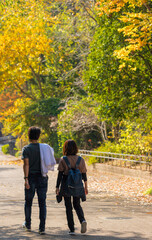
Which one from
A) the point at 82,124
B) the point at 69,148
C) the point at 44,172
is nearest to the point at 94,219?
the point at 44,172

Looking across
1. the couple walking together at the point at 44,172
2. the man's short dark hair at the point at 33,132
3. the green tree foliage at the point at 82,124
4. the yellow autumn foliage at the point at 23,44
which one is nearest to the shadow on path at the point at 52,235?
the couple walking together at the point at 44,172

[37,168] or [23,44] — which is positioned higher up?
[23,44]

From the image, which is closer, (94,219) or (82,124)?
(94,219)

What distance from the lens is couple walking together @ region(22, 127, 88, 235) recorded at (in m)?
6.86

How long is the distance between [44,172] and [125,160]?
37.2 ft

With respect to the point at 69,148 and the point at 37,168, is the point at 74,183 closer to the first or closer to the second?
the point at 69,148

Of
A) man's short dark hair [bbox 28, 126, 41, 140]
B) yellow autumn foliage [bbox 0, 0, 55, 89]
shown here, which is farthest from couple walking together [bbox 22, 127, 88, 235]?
yellow autumn foliage [bbox 0, 0, 55, 89]

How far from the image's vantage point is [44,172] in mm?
7020

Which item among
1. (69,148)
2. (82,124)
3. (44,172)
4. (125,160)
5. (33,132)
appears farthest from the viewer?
(82,124)

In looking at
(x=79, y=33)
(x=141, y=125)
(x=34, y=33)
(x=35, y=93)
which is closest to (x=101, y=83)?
(x=141, y=125)

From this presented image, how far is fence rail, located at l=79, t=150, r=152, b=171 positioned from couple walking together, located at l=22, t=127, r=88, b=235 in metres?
9.66

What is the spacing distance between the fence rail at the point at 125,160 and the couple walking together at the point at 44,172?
9.66 meters

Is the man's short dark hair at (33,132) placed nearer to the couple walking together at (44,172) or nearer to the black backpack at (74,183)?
the couple walking together at (44,172)

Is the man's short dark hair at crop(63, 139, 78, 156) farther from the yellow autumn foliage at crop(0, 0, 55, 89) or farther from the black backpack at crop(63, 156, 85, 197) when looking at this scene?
the yellow autumn foliage at crop(0, 0, 55, 89)
